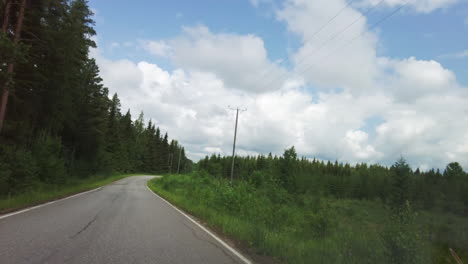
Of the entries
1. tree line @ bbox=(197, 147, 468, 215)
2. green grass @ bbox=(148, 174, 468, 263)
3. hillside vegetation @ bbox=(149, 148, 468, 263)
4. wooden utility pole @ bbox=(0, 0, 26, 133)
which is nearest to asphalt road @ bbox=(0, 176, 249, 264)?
green grass @ bbox=(148, 174, 468, 263)

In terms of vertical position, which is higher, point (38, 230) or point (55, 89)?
point (55, 89)

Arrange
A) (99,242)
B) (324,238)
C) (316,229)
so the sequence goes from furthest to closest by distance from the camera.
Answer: (316,229), (324,238), (99,242)

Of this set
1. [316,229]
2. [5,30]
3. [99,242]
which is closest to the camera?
[99,242]

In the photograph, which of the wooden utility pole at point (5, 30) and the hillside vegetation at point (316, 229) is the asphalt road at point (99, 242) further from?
the wooden utility pole at point (5, 30)

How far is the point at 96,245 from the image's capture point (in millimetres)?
6203

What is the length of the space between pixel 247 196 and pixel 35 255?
1194 cm

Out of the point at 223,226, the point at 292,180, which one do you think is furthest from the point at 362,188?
the point at 223,226

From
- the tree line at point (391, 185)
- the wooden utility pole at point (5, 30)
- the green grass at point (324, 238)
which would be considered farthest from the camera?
the tree line at point (391, 185)

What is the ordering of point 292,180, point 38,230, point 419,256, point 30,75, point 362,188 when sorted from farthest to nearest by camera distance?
point 362,188 → point 292,180 → point 30,75 → point 38,230 → point 419,256

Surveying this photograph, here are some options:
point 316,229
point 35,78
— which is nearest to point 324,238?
point 316,229

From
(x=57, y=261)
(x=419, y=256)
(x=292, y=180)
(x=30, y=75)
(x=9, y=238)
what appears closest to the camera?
(x=57, y=261)

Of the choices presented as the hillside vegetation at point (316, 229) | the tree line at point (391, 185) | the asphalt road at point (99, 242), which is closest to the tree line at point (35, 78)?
the asphalt road at point (99, 242)

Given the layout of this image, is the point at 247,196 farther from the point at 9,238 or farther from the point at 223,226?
the point at 9,238

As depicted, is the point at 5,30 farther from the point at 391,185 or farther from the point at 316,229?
the point at 391,185
